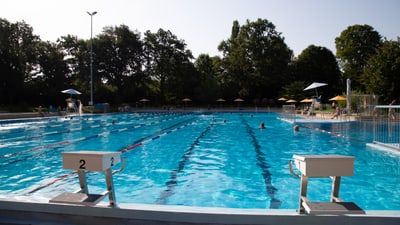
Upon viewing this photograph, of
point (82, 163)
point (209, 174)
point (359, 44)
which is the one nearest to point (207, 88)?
point (359, 44)

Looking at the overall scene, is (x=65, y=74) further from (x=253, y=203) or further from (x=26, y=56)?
(x=253, y=203)

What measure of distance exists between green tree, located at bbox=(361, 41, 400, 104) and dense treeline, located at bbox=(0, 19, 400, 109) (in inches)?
507

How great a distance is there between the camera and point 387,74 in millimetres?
22656

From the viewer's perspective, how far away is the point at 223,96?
43688 mm

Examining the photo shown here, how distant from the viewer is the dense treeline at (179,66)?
118ft

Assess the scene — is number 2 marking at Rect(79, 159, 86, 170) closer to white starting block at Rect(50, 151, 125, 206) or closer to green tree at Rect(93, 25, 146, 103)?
white starting block at Rect(50, 151, 125, 206)

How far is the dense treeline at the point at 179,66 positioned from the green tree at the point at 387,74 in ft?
42.3

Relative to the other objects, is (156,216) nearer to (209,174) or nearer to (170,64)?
(209,174)

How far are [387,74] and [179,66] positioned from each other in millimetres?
25639

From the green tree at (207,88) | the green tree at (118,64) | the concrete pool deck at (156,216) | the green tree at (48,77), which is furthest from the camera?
the green tree at (207,88)

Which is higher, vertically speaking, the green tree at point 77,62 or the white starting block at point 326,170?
the green tree at point 77,62

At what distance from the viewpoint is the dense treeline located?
35906 millimetres

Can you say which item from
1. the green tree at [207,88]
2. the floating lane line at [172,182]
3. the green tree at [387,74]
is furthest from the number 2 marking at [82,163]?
the green tree at [207,88]

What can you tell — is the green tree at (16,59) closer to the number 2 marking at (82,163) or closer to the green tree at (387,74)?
the green tree at (387,74)
